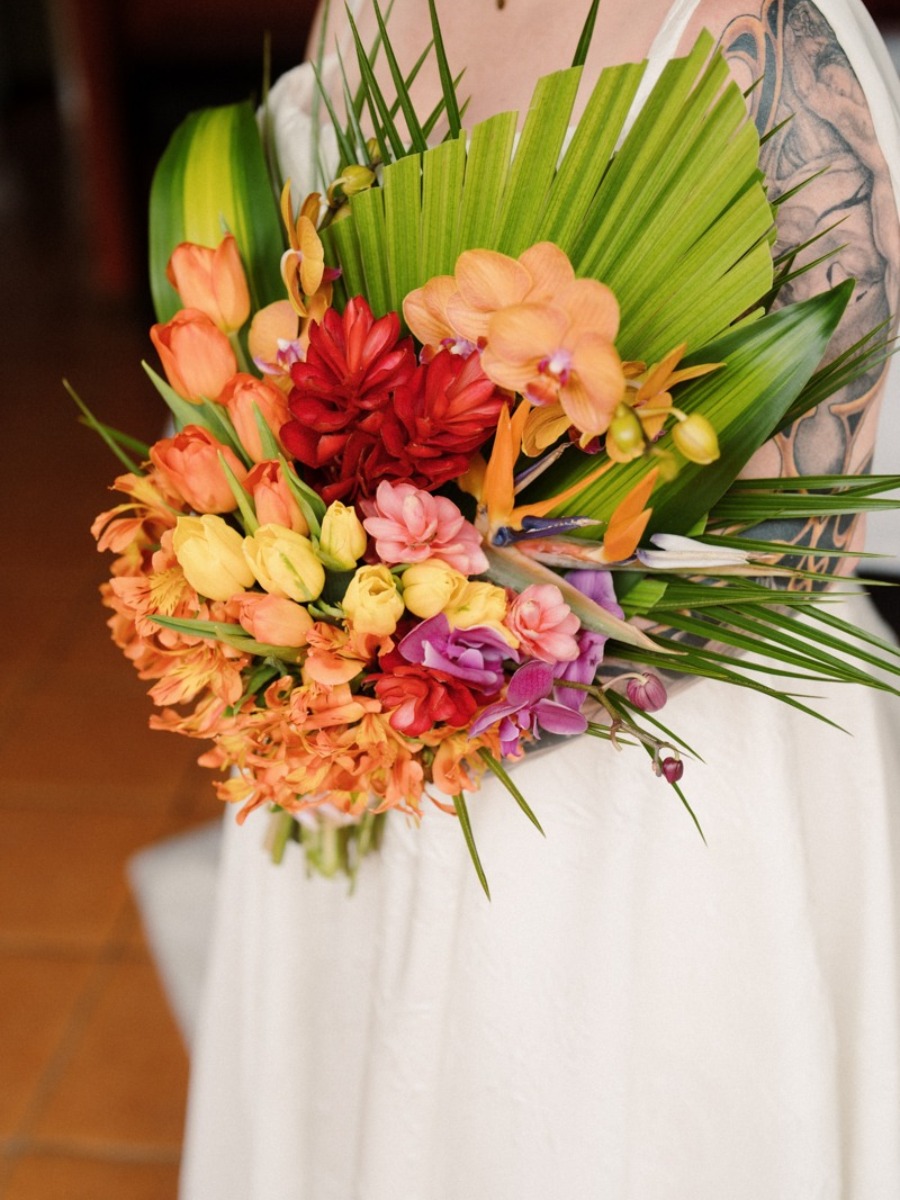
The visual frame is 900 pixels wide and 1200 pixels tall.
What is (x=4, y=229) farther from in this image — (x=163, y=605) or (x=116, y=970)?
(x=163, y=605)

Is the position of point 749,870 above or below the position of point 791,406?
below

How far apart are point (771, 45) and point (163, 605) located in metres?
0.43

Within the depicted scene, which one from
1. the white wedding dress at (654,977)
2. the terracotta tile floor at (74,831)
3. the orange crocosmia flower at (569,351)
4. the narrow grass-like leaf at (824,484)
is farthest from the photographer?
the terracotta tile floor at (74,831)

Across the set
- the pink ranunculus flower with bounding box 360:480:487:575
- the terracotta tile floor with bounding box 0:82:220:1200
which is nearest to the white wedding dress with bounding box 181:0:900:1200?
the pink ranunculus flower with bounding box 360:480:487:575

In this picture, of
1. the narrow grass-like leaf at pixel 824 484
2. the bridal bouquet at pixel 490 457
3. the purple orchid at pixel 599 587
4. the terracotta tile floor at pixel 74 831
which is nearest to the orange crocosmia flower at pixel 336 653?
the bridal bouquet at pixel 490 457

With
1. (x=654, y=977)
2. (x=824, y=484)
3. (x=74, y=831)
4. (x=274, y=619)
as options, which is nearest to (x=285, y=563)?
(x=274, y=619)

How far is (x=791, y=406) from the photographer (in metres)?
0.68

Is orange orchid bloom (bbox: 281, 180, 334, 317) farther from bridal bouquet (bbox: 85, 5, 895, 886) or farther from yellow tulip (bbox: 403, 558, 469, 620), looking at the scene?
yellow tulip (bbox: 403, 558, 469, 620)

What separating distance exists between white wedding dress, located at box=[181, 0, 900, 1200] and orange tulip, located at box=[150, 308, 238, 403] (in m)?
0.31

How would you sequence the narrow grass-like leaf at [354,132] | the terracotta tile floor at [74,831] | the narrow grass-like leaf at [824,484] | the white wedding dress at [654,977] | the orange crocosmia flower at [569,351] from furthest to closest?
1. the terracotta tile floor at [74,831]
2. the white wedding dress at [654,977]
3. the narrow grass-like leaf at [354,132]
4. the narrow grass-like leaf at [824,484]
5. the orange crocosmia flower at [569,351]

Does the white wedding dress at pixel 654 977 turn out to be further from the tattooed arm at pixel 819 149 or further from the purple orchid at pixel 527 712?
the tattooed arm at pixel 819 149

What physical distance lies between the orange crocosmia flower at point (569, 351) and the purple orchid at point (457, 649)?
13 centimetres

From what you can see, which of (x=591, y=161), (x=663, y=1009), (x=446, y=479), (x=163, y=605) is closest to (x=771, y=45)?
(x=591, y=161)

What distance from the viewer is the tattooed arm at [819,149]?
656 mm
